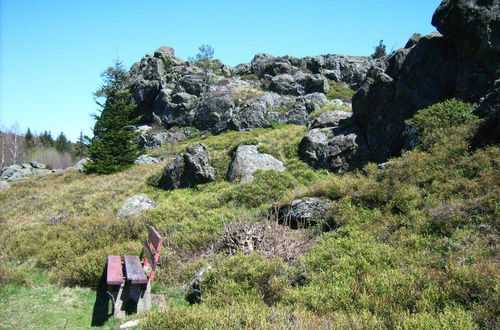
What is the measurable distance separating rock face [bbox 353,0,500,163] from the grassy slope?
2465 millimetres

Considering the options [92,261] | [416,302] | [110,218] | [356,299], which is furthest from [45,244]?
[416,302]

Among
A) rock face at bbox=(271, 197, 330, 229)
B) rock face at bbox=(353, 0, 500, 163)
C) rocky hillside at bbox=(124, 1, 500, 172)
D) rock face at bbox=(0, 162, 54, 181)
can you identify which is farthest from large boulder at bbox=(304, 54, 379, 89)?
rock face at bbox=(271, 197, 330, 229)

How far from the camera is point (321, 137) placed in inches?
685

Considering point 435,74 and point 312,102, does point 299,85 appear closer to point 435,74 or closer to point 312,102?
point 312,102

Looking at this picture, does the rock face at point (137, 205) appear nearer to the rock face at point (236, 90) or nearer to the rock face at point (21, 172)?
the rock face at point (236, 90)

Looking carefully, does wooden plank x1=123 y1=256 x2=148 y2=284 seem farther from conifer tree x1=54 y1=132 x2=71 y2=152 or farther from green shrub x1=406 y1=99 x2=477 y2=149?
Result: conifer tree x1=54 y1=132 x2=71 y2=152

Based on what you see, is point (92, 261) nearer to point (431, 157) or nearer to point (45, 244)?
point (45, 244)

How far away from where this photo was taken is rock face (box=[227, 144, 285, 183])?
16219 mm

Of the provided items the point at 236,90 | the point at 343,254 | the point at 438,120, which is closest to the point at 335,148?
the point at 438,120

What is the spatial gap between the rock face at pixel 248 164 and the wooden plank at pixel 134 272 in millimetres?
8480

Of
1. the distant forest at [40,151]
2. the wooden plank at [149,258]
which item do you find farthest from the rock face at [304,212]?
the distant forest at [40,151]

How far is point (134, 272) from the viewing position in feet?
22.4

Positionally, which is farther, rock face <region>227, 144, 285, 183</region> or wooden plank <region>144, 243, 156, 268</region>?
rock face <region>227, 144, 285, 183</region>

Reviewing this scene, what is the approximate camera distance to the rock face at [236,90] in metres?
32.7
